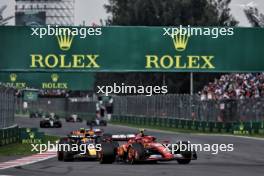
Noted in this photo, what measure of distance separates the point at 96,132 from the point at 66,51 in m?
5.13

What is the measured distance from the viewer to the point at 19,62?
30.3 metres

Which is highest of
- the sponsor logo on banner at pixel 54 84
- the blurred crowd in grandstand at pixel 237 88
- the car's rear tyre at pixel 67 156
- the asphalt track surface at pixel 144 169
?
the sponsor logo on banner at pixel 54 84

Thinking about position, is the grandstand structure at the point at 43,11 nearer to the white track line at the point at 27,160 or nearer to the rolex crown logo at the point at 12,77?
the rolex crown logo at the point at 12,77

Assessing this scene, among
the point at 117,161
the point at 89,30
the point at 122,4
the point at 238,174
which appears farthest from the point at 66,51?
the point at 122,4

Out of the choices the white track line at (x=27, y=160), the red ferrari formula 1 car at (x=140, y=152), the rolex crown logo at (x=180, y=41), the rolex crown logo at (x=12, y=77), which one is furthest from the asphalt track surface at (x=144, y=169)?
the rolex crown logo at (x=12, y=77)

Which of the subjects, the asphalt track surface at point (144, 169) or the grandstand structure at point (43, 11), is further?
the grandstand structure at point (43, 11)

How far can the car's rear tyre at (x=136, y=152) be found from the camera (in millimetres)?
22141

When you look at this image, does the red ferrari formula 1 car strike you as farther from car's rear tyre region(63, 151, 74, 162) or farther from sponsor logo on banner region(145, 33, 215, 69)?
sponsor logo on banner region(145, 33, 215, 69)

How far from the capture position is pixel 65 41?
30.3 meters

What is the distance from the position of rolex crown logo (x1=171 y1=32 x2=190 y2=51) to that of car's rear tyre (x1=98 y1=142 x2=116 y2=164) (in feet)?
24.9

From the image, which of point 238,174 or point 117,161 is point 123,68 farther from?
point 238,174

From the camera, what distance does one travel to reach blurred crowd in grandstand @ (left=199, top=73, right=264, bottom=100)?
162 feet

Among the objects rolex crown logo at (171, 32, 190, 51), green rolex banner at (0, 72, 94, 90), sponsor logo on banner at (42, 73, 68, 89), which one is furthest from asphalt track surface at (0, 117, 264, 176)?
green rolex banner at (0, 72, 94, 90)

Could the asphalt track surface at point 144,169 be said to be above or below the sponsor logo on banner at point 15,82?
below
